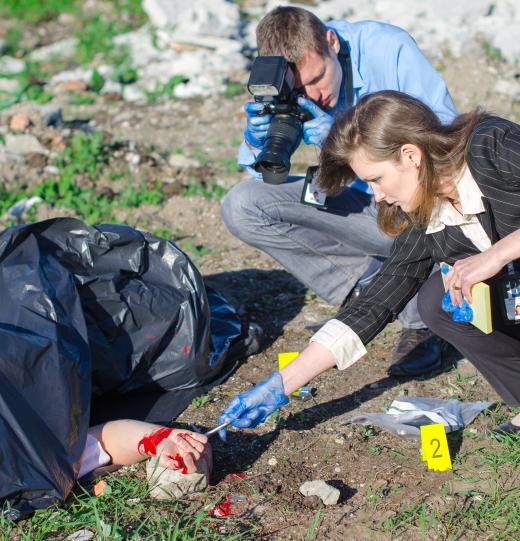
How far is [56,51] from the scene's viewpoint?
7.02 metres

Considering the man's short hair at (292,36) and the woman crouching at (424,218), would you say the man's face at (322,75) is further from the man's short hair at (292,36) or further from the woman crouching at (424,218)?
the woman crouching at (424,218)

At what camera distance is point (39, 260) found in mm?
2654

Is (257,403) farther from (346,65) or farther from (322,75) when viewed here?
(346,65)

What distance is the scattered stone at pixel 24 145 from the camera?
193 inches

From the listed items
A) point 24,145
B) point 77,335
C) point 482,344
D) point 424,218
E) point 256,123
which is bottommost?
point 24,145

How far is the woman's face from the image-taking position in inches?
89.3

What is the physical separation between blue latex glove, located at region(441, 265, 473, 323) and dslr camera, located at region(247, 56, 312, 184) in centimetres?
74

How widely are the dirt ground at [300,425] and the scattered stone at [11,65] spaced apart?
231 cm

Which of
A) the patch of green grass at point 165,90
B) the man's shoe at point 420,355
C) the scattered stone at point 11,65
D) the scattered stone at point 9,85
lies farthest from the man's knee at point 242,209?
the scattered stone at point 11,65

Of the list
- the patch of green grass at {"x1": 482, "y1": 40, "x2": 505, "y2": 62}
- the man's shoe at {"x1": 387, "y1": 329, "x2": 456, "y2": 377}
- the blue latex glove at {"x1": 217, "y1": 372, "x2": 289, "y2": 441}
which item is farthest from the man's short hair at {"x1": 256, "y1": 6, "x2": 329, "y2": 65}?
the patch of green grass at {"x1": 482, "y1": 40, "x2": 505, "y2": 62}

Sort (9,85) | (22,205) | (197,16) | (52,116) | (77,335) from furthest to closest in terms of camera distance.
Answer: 1. (197,16)
2. (9,85)
3. (52,116)
4. (22,205)
5. (77,335)

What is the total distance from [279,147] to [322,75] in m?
0.35

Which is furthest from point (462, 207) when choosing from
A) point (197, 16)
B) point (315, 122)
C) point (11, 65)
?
point (11, 65)

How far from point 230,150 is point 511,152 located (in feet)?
10.1
